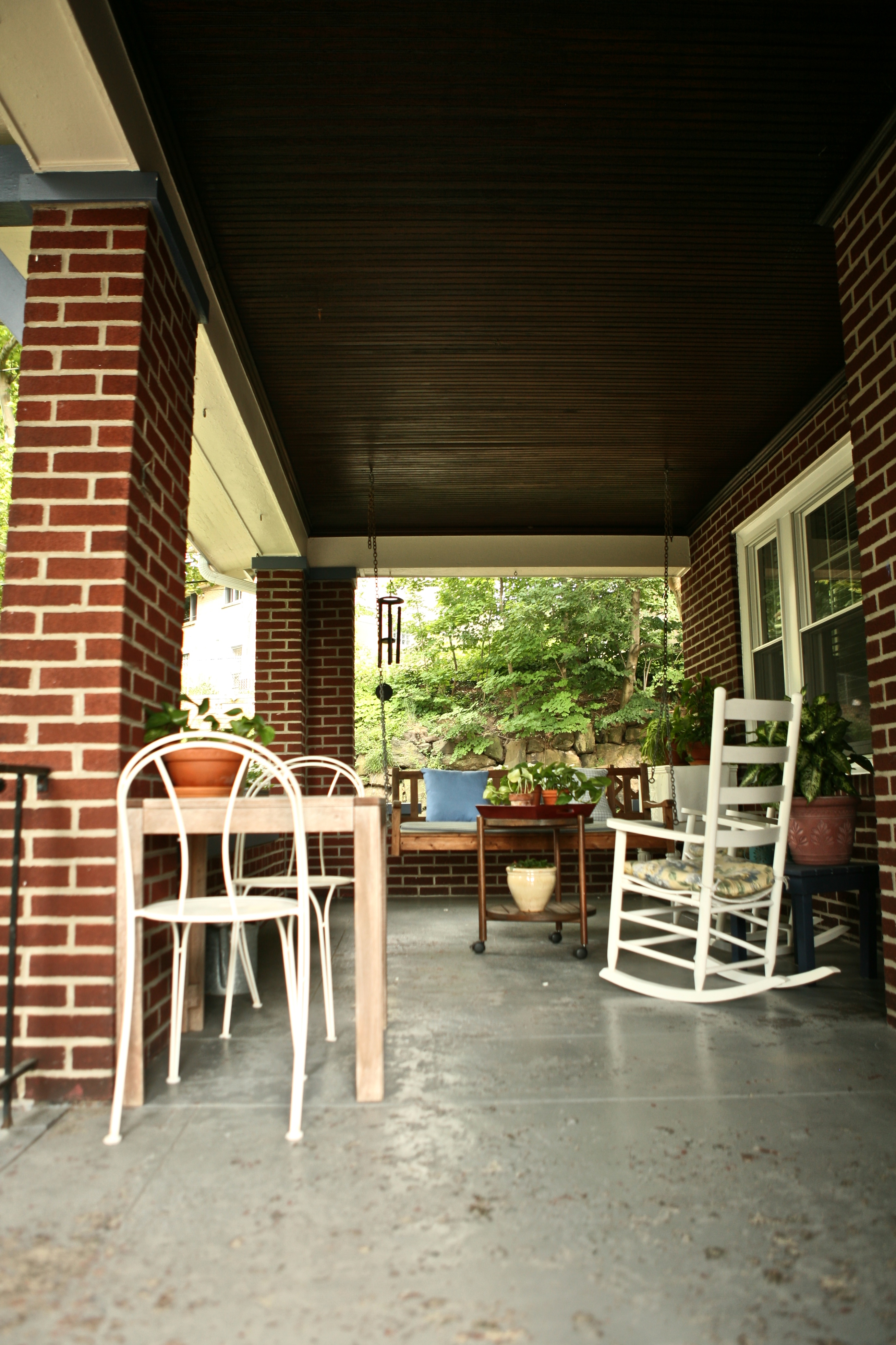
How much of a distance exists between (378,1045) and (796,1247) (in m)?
0.95

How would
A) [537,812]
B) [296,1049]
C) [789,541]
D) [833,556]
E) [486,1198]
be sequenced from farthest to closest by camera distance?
[789,541] < [833,556] < [537,812] < [296,1049] < [486,1198]

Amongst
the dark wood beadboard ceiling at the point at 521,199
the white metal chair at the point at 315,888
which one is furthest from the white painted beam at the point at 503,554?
the white metal chair at the point at 315,888

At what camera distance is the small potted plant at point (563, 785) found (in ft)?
13.0

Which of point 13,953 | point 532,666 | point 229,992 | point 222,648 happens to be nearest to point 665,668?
point 229,992

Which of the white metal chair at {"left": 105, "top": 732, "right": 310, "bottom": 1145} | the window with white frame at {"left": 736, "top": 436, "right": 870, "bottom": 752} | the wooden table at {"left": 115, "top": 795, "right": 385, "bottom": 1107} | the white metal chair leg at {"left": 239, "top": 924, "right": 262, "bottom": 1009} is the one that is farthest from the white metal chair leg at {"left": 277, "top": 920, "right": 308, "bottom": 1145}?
the window with white frame at {"left": 736, "top": 436, "right": 870, "bottom": 752}

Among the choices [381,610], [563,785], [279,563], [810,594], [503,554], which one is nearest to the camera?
[563,785]

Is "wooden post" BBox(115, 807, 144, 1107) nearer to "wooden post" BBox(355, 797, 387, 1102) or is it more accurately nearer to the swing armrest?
"wooden post" BBox(355, 797, 387, 1102)

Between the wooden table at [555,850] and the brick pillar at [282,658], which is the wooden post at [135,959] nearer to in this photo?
the wooden table at [555,850]

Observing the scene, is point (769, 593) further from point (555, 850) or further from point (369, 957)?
point (369, 957)

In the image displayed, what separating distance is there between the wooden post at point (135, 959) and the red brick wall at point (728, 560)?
351 centimetres

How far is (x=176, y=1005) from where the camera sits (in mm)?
2090

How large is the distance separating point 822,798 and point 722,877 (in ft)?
1.92

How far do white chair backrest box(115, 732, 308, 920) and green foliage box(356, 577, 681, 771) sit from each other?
31.8 feet

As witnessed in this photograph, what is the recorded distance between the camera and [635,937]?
4094mm
